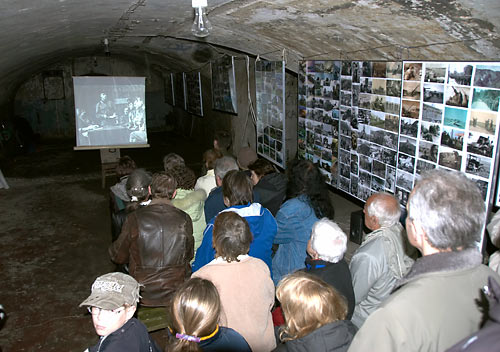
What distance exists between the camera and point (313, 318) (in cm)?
171

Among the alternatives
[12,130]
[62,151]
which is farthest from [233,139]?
[12,130]

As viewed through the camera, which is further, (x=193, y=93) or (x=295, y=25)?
(x=193, y=93)

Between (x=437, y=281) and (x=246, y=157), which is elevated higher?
(x=437, y=281)

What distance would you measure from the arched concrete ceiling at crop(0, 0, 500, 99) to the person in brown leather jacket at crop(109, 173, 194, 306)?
2124 mm

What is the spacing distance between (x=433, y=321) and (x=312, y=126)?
15.0ft

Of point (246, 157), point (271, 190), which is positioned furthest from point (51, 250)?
point (271, 190)

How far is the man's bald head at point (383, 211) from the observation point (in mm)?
2549

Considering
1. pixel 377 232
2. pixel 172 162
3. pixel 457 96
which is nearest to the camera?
pixel 377 232

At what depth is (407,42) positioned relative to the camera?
398cm

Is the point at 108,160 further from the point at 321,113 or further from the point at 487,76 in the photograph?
the point at 487,76

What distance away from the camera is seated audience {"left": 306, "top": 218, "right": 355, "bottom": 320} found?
231 cm

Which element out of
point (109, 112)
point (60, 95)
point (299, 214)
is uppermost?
point (299, 214)

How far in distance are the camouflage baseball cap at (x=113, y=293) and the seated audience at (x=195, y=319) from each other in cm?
31

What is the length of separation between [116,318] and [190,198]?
72.4 inches
